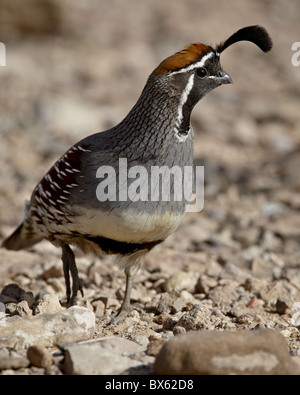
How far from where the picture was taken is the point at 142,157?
4.21 m

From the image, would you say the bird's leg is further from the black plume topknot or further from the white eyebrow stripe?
the black plume topknot

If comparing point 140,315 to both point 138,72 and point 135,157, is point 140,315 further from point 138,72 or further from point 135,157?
point 138,72

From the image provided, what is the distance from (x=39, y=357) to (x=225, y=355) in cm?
98

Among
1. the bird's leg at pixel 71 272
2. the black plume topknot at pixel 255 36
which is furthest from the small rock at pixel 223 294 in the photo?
the black plume topknot at pixel 255 36

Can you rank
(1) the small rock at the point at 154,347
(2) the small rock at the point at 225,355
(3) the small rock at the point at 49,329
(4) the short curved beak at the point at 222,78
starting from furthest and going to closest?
(4) the short curved beak at the point at 222,78
(3) the small rock at the point at 49,329
(1) the small rock at the point at 154,347
(2) the small rock at the point at 225,355

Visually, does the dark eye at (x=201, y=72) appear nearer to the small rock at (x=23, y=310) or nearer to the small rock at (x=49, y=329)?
the small rock at (x=49, y=329)

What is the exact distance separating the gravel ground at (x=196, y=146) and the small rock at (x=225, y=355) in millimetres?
323

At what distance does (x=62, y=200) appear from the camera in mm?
4434

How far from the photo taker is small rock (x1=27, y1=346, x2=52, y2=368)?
3.29 m

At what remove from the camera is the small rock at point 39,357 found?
329 centimetres

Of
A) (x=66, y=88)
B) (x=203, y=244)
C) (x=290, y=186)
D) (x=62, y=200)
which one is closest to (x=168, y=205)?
(x=62, y=200)

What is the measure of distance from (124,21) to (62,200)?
37.8ft

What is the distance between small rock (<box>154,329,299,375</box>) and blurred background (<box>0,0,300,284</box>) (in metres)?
2.85

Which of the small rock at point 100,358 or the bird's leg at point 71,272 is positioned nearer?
the small rock at point 100,358
